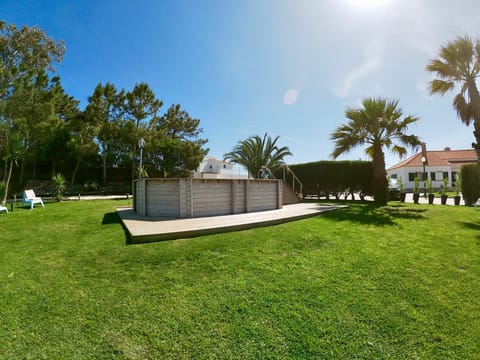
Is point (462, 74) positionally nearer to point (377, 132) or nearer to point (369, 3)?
point (377, 132)

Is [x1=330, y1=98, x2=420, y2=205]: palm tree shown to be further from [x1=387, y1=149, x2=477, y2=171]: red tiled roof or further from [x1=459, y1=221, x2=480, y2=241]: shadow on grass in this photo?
[x1=387, y1=149, x2=477, y2=171]: red tiled roof

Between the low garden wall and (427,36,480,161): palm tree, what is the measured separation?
9784 mm

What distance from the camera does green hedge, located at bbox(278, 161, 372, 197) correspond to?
14812mm

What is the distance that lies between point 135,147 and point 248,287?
2310cm

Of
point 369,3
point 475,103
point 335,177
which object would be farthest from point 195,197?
point 335,177

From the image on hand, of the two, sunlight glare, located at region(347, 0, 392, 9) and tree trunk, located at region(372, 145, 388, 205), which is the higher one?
sunlight glare, located at region(347, 0, 392, 9)

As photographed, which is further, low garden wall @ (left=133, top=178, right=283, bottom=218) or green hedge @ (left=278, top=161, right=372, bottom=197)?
green hedge @ (left=278, top=161, right=372, bottom=197)

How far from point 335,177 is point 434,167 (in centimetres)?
2018

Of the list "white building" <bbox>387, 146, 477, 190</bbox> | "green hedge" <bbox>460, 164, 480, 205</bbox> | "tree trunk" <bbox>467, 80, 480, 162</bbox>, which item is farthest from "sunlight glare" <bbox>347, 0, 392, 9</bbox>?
"white building" <bbox>387, 146, 477, 190</bbox>

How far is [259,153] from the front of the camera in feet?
75.5

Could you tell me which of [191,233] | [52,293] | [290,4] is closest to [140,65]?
[290,4]

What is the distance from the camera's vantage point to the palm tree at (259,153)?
2250 cm

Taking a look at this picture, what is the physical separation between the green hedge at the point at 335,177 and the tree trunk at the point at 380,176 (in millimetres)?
3046

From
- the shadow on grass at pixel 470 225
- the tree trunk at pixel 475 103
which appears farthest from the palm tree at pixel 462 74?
the shadow on grass at pixel 470 225
